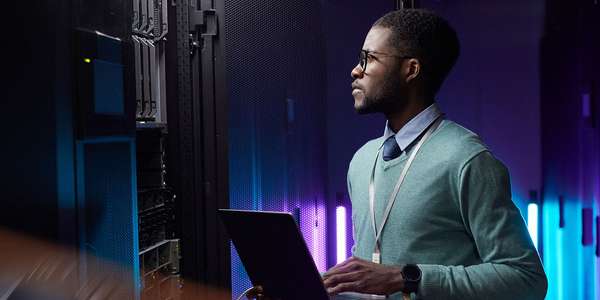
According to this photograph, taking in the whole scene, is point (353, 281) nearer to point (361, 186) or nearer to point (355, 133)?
point (361, 186)

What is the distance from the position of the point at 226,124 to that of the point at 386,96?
0.85 meters

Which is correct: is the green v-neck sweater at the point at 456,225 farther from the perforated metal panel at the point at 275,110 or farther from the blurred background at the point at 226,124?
the perforated metal panel at the point at 275,110

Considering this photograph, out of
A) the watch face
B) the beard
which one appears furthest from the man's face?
the watch face

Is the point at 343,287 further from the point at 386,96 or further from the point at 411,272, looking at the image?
the point at 386,96

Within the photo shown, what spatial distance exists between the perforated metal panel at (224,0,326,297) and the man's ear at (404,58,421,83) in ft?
2.88

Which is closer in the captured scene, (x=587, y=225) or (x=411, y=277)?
(x=411, y=277)

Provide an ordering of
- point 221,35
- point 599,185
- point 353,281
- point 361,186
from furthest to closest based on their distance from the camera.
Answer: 1. point 599,185
2. point 221,35
3. point 361,186
4. point 353,281

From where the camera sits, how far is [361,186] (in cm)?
181

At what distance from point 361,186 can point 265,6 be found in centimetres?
116

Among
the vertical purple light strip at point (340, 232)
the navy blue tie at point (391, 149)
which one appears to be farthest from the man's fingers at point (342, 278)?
the vertical purple light strip at point (340, 232)

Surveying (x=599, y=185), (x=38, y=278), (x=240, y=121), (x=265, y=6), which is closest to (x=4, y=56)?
(x=38, y=278)

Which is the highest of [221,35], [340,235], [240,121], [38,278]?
[221,35]

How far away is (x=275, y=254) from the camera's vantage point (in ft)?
4.55

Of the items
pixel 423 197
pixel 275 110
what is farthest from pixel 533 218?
pixel 423 197
